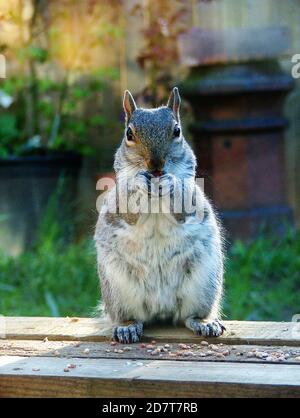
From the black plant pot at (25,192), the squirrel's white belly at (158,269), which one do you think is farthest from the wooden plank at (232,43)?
the squirrel's white belly at (158,269)

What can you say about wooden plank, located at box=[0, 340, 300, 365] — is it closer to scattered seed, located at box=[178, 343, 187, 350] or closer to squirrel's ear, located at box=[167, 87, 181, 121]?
scattered seed, located at box=[178, 343, 187, 350]

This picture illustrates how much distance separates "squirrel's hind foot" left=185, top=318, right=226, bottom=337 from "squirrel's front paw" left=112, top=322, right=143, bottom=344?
137mm

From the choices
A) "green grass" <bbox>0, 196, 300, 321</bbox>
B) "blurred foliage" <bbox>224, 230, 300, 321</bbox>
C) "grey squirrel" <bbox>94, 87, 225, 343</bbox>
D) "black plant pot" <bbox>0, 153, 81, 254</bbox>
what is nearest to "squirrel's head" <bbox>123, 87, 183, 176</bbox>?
"grey squirrel" <bbox>94, 87, 225, 343</bbox>

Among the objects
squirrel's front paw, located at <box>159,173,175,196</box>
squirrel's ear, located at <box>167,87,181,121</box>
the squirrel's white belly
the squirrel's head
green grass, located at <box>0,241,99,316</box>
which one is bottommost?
green grass, located at <box>0,241,99,316</box>

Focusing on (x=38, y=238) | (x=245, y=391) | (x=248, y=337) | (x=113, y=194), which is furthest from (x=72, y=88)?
(x=245, y=391)

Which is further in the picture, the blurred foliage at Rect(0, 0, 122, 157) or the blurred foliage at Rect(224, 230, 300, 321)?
the blurred foliage at Rect(0, 0, 122, 157)

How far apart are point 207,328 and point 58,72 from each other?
122 inches

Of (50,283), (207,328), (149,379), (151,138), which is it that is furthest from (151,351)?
(50,283)

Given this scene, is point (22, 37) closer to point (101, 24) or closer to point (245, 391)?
point (101, 24)

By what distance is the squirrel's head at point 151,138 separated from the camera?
6.96ft

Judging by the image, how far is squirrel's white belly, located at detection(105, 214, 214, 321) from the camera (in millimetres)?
2170

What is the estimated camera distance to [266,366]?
71.2 inches

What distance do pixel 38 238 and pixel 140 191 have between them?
7.54 ft

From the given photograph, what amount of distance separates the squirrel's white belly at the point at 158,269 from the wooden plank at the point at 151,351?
0.48 feet
